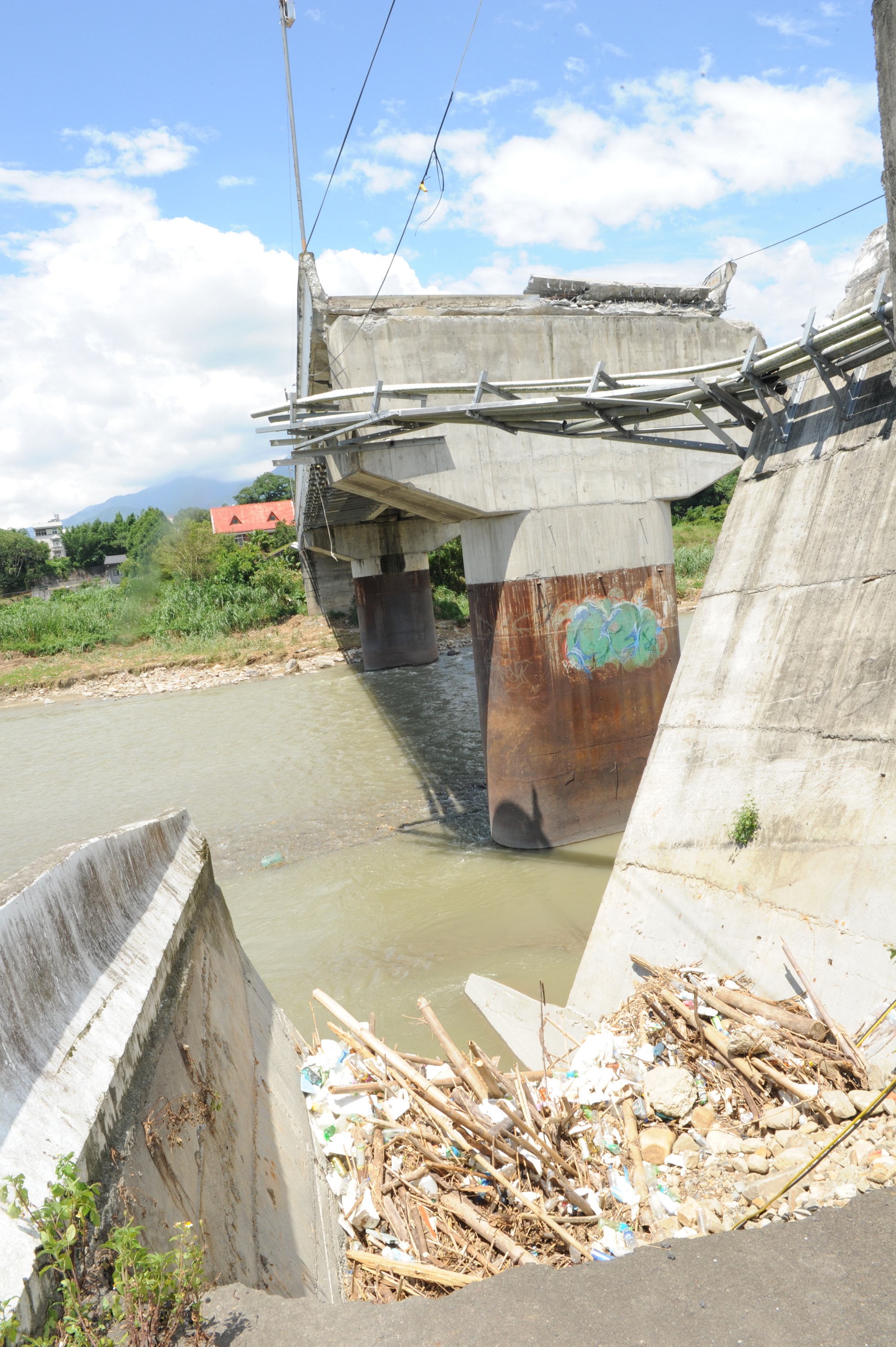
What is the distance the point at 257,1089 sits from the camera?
15.3ft

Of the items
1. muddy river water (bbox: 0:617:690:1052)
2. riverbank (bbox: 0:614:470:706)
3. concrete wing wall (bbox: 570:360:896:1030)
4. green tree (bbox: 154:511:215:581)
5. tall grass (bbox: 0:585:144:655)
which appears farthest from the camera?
Answer: green tree (bbox: 154:511:215:581)

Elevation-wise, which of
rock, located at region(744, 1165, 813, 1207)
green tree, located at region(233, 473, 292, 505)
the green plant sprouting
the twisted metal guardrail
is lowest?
rock, located at region(744, 1165, 813, 1207)

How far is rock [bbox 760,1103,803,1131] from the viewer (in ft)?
14.3

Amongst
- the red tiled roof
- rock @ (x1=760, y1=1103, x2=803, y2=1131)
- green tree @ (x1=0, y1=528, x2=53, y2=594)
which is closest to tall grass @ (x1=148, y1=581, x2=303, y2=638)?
rock @ (x1=760, y1=1103, x2=803, y2=1131)

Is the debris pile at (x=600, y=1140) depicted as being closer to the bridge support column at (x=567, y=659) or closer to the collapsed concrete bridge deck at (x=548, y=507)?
the bridge support column at (x=567, y=659)

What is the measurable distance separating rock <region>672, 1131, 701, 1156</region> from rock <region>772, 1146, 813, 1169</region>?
1.42 feet

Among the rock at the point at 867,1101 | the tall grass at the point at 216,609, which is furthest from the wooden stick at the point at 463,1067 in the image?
the tall grass at the point at 216,609

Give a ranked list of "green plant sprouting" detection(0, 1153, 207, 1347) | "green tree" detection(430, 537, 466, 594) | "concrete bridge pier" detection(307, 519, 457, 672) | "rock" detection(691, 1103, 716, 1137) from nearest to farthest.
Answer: "green plant sprouting" detection(0, 1153, 207, 1347) < "rock" detection(691, 1103, 716, 1137) < "concrete bridge pier" detection(307, 519, 457, 672) < "green tree" detection(430, 537, 466, 594)

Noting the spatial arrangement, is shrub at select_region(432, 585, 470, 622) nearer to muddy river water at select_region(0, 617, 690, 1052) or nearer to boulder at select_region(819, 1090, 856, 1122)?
muddy river water at select_region(0, 617, 690, 1052)

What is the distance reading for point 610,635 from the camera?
39.9ft

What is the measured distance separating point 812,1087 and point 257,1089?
293cm

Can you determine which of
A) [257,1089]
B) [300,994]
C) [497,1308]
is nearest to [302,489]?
[300,994]

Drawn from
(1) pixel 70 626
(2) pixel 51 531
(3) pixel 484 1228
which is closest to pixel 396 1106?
(3) pixel 484 1228

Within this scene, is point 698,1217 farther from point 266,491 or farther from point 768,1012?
point 266,491
